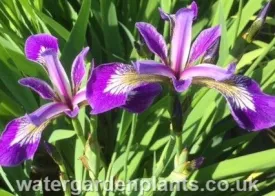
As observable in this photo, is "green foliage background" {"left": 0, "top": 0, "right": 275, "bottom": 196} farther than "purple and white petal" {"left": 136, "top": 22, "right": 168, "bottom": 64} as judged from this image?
Yes

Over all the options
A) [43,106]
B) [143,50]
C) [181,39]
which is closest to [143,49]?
[143,50]

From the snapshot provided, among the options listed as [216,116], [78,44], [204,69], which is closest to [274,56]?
[216,116]

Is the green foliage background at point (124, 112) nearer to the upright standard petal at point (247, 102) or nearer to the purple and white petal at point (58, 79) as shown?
the purple and white petal at point (58, 79)

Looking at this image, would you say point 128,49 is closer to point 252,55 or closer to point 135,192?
point 252,55

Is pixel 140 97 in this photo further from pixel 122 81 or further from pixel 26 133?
pixel 26 133

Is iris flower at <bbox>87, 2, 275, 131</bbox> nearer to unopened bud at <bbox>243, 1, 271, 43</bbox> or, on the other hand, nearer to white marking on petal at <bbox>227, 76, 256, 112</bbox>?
white marking on petal at <bbox>227, 76, 256, 112</bbox>

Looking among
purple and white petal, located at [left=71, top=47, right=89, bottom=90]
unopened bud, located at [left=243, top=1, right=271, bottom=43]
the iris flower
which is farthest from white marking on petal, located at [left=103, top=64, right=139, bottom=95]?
unopened bud, located at [left=243, top=1, right=271, bottom=43]

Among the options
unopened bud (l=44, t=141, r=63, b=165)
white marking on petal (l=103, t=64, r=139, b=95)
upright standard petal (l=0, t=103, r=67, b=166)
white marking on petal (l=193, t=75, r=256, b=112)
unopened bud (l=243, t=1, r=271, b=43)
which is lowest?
unopened bud (l=44, t=141, r=63, b=165)

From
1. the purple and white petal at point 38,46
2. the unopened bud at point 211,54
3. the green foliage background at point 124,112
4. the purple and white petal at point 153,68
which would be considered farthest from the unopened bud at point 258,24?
the purple and white petal at point 38,46

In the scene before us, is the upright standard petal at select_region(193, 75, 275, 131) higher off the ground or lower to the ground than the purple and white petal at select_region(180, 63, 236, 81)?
lower
